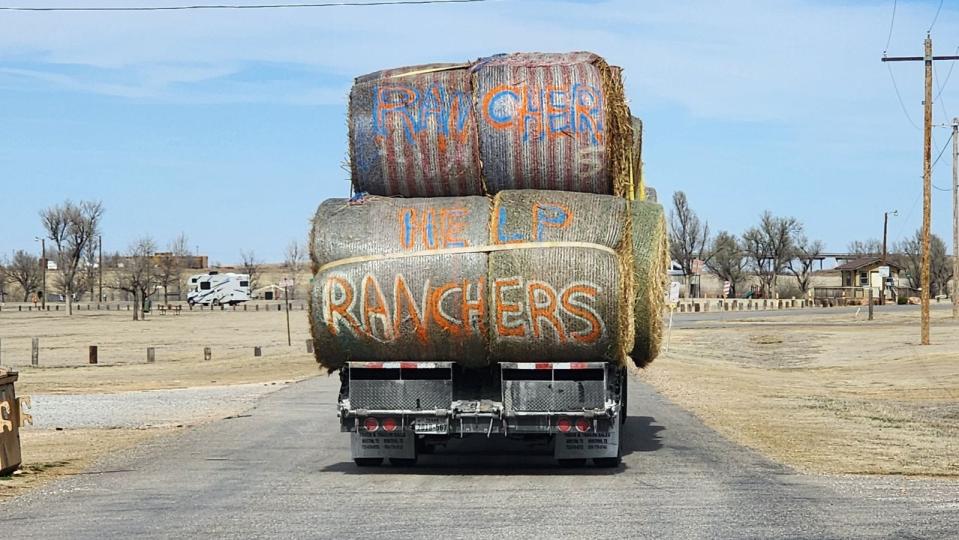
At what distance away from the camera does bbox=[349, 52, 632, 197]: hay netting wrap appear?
41.8 feet

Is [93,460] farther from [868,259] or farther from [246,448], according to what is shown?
[868,259]

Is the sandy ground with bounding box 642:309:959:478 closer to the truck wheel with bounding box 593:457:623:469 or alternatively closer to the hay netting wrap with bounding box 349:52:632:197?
the truck wheel with bounding box 593:457:623:469

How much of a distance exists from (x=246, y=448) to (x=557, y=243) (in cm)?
531

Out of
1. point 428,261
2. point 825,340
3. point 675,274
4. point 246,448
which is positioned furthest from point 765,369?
point 675,274

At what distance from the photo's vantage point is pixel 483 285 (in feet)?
39.8

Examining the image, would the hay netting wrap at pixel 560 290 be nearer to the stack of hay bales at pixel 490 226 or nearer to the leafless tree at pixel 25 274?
the stack of hay bales at pixel 490 226

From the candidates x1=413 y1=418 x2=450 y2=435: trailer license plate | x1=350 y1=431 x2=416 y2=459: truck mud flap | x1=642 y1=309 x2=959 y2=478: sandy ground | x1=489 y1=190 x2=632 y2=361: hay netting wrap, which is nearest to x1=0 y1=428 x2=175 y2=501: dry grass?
x1=350 y1=431 x2=416 y2=459: truck mud flap

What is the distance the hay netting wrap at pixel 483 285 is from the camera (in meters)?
12.1

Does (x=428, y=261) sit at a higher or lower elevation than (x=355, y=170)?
lower

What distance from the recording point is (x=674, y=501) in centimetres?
1091

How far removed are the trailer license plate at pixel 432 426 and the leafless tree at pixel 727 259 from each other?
12259 cm

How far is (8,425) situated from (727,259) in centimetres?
12703

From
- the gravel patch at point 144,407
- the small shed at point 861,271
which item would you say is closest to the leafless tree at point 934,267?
the small shed at point 861,271

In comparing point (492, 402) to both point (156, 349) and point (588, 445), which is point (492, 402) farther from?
point (156, 349)
